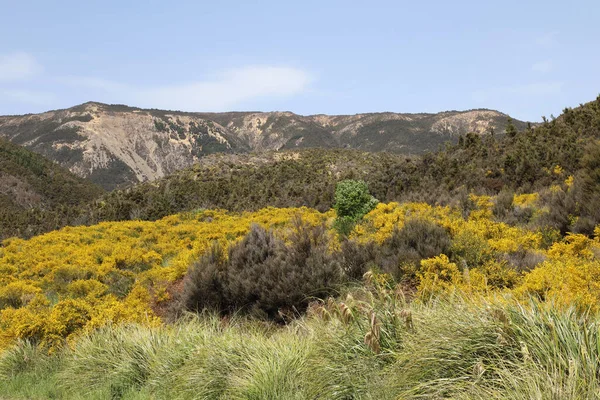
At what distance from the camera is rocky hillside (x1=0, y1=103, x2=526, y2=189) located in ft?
475

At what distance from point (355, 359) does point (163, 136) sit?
169987 millimetres

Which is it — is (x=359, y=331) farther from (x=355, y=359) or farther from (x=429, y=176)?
(x=429, y=176)

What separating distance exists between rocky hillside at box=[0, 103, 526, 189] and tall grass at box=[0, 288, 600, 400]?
132 meters

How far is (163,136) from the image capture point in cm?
16462

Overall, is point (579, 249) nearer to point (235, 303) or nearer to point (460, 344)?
point (460, 344)

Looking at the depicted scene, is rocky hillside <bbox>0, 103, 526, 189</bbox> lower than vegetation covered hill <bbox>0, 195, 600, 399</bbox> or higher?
higher

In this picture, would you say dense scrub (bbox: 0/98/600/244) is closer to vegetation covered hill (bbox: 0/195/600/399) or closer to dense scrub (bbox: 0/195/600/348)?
dense scrub (bbox: 0/195/600/348)

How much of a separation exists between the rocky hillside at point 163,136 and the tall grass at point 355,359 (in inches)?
5184

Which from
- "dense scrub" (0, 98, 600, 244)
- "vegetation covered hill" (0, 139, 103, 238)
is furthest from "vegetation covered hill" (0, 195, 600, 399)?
"vegetation covered hill" (0, 139, 103, 238)

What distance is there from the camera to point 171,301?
853 cm

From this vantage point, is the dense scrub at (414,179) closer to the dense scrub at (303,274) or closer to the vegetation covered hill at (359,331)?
the dense scrub at (303,274)

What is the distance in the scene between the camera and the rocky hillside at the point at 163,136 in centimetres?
14475

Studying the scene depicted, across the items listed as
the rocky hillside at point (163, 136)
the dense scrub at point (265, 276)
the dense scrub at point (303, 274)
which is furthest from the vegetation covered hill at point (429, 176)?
the rocky hillside at point (163, 136)

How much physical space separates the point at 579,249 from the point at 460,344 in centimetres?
509
